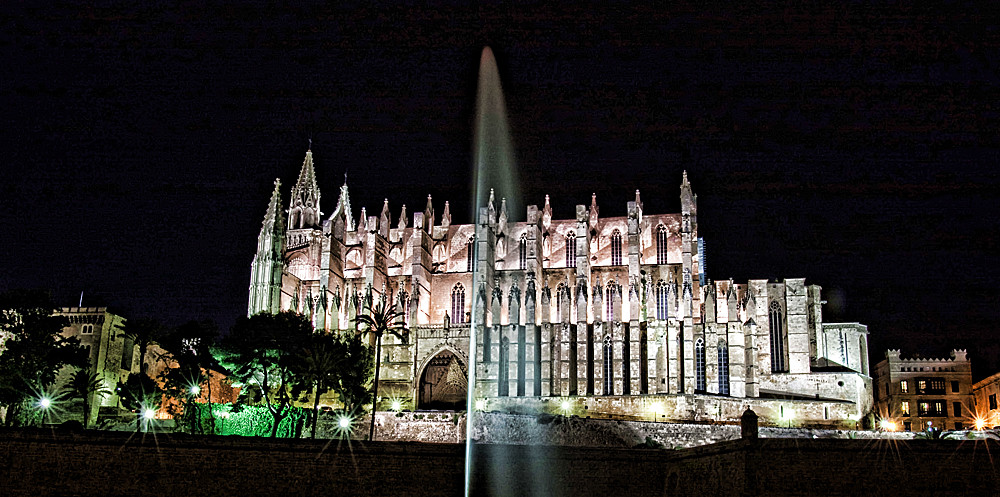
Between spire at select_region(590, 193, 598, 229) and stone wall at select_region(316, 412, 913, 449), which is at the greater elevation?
spire at select_region(590, 193, 598, 229)

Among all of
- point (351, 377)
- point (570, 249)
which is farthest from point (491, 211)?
point (351, 377)

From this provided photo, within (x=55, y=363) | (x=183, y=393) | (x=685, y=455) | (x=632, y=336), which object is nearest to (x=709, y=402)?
(x=632, y=336)

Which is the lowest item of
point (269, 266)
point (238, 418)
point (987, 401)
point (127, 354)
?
point (238, 418)

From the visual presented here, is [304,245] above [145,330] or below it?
above

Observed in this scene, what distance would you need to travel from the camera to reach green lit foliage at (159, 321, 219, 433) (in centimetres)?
5303

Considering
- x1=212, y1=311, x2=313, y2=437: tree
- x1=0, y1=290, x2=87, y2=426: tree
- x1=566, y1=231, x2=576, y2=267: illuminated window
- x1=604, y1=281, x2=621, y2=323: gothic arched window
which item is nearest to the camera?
x1=0, y1=290, x2=87, y2=426: tree

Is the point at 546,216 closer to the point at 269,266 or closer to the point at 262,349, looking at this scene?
the point at 269,266

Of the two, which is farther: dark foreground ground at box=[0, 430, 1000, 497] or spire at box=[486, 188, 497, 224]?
spire at box=[486, 188, 497, 224]

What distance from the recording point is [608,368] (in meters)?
62.4

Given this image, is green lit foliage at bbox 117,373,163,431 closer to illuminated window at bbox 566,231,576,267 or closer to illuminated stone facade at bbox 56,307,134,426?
illuminated stone facade at bbox 56,307,134,426

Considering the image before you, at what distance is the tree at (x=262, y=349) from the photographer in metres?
53.3

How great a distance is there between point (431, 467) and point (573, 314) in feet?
109

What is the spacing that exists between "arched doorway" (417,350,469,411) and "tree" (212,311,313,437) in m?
11.0

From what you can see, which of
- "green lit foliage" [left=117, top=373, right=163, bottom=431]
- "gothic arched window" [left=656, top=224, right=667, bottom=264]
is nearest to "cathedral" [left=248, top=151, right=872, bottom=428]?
"gothic arched window" [left=656, top=224, right=667, bottom=264]
